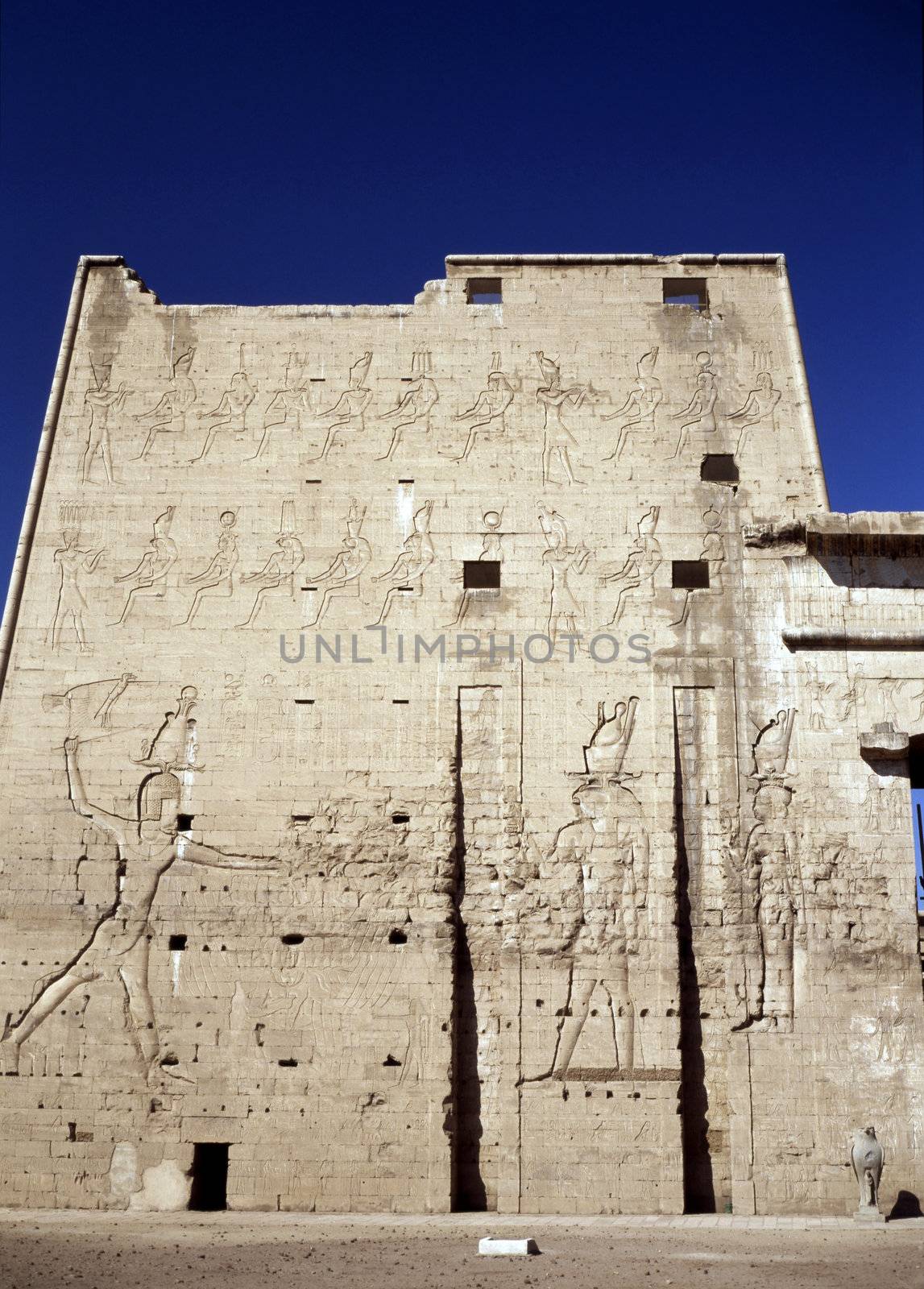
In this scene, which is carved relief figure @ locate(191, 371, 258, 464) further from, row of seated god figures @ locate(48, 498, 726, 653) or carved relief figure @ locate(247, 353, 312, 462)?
row of seated god figures @ locate(48, 498, 726, 653)

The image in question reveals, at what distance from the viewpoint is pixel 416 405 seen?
14.9 meters

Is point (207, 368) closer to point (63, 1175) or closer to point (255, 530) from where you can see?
point (255, 530)

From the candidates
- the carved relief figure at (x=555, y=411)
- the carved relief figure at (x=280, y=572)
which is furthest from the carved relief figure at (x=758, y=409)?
the carved relief figure at (x=280, y=572)

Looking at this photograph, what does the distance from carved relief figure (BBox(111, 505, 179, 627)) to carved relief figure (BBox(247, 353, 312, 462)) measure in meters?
1.34

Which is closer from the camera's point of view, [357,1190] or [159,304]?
[357,1190]

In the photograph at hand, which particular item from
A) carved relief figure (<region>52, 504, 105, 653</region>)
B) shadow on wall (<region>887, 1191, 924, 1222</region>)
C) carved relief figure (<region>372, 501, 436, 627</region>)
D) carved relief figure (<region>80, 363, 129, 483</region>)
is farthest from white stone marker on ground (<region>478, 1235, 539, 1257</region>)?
carved relief figure (<region>80, 363, 129, 483</region>)

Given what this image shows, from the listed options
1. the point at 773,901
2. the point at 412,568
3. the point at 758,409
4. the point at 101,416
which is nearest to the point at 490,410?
the point at 412,568

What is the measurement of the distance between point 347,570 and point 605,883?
14.7 feet

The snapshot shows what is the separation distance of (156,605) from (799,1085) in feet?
28.0

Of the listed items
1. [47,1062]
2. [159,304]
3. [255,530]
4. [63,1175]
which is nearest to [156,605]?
[255,530]

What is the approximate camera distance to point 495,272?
15469 mm

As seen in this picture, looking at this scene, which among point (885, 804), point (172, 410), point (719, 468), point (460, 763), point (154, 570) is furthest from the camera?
point (172, 410)

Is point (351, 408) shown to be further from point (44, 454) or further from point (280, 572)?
point (44, 454)

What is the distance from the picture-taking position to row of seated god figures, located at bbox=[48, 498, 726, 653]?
1421cm
